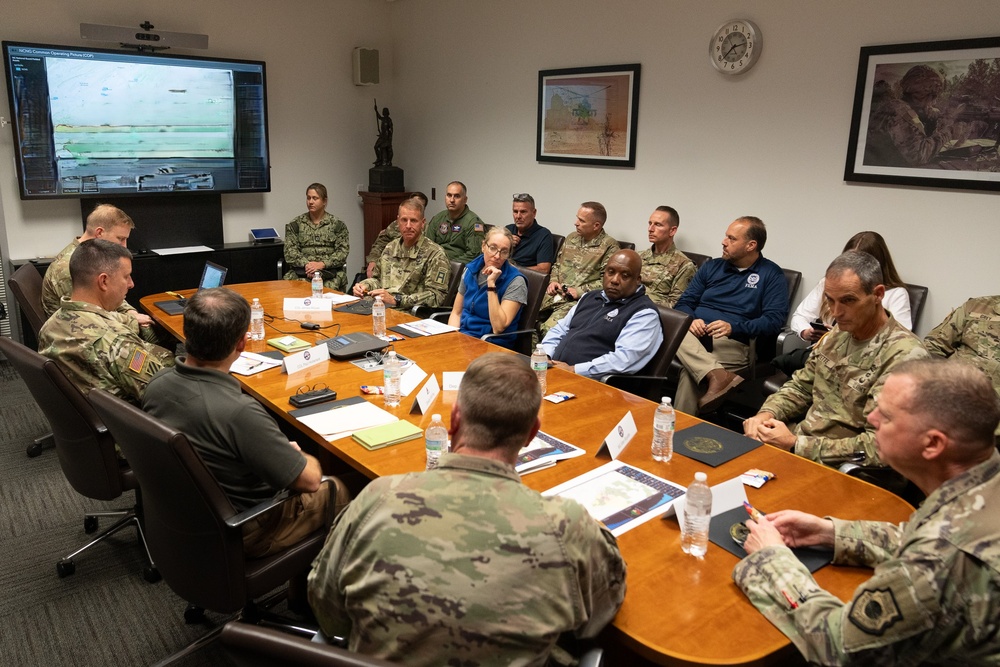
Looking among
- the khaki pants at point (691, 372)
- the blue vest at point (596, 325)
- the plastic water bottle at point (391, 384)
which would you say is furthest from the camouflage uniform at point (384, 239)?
the plastic water bottle at point (391, 384)

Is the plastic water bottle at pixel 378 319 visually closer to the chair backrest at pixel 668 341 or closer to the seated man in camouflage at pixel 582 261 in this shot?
the chair backrest at pixel 668 341

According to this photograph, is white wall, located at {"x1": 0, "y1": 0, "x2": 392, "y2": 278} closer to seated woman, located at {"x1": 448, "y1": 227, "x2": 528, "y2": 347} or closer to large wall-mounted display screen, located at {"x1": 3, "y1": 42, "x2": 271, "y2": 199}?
large wall-mounted display screen, located at {"x1": 3, "y1": 42, "x2": 271, "y2": 199}

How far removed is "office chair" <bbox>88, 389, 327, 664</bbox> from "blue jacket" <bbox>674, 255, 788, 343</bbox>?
318 cm

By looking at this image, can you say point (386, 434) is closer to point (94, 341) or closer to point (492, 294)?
point (94, 341)

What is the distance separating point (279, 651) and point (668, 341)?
2.59 m

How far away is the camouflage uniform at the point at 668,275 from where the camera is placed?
5.02m

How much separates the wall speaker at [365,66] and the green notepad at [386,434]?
227 inches

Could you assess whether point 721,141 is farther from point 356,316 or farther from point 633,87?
point 356,316

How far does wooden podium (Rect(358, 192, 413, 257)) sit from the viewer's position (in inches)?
294

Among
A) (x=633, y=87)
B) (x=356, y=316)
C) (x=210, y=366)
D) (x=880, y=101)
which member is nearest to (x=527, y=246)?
(x=633, y=87)

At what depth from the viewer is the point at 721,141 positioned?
500 centimetres

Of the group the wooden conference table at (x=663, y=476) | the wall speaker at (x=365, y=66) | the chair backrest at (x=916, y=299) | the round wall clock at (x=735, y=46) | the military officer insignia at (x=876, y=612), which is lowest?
the wooden conference table at (x=663, y=476)

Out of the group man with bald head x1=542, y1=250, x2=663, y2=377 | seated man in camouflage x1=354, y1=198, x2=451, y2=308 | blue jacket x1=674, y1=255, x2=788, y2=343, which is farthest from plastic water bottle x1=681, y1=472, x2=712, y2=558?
seated man in camouflage x1=354, y1=198, x2=451, y2=308

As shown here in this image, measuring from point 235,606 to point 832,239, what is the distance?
13.1ft
